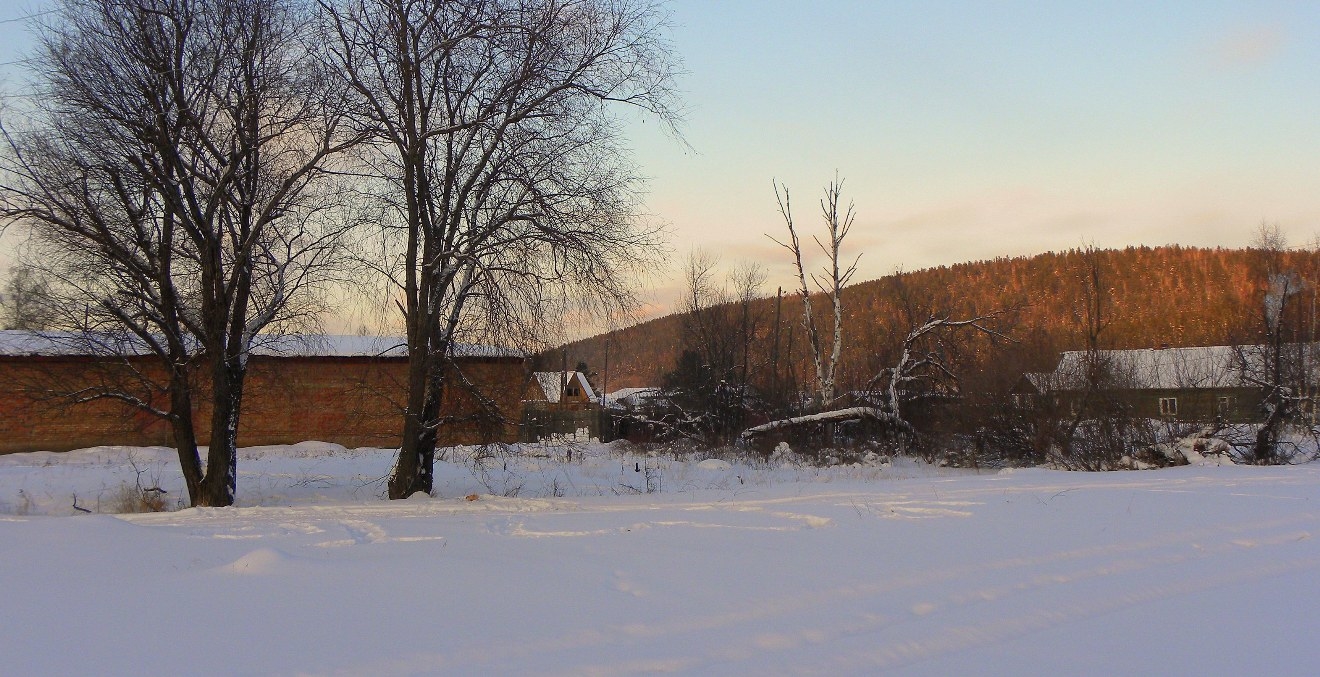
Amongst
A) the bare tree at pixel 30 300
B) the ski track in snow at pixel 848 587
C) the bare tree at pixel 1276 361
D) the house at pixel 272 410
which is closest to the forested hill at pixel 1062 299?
the bare tree at pixel 1276 361

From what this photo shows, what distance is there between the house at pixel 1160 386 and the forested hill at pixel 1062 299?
196 inches

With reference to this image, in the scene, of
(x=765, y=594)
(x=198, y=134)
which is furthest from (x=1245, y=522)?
(x=198, y=134)

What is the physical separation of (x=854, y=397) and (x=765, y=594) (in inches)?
941

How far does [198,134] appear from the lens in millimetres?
12758

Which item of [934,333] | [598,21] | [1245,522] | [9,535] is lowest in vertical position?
[1245,522]

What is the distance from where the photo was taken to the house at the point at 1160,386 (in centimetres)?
2181

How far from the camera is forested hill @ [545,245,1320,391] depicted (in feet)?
135

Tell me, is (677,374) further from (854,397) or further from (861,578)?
(861,578)

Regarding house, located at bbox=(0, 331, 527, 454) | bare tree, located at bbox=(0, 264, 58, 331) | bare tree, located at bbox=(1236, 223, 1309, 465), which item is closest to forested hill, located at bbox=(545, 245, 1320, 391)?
bare tree, located at bbox=(1236, 223, 1309, 465)

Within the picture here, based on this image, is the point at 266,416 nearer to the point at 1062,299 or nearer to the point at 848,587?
the point at 848,587

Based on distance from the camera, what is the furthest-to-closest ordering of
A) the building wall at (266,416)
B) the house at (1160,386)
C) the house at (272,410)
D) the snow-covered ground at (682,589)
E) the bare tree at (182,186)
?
1. the building wall at (266,416)
2. the house at (272,410)
3. the house at (1160,386)
4. the bare tree at (182,186)
5. the snow-covered ground at (682,589)

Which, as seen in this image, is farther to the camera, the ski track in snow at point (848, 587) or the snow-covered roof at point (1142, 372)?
the snow-covered roof at point (1142, 372)

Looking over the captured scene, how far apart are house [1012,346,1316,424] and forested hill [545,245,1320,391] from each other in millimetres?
4966

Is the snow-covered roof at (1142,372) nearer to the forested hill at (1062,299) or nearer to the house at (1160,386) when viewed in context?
the house at (1160,386)
